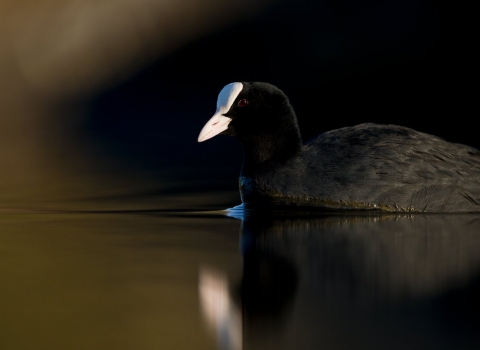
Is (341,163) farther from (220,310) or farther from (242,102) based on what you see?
(220,310)

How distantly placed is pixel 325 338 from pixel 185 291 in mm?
1039

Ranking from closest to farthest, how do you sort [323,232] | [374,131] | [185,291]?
[185,291] < [323,232] < [374,131]

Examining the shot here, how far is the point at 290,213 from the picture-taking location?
6.82 metres

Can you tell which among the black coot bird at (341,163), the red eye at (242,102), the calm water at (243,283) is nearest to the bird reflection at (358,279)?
the calm water at (243,283)

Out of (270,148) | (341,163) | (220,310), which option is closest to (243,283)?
(220,310)

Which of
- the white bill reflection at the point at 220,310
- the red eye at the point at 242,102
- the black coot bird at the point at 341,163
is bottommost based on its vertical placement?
the white bill reflection at the point at 220,310

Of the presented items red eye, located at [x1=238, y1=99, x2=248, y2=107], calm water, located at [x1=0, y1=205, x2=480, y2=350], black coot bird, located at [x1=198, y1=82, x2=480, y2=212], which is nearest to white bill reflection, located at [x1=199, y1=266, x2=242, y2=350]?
calm water, located at [x1=0, y1=205, x2=480, y2=350]

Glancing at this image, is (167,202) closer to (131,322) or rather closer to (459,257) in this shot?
(459,257)

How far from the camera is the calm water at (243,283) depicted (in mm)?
3424

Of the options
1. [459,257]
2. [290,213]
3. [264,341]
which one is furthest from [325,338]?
[290,213]

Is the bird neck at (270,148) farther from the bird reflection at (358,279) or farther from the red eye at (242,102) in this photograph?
the bird reflection at (358,279)

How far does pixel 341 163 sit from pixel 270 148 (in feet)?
2.29

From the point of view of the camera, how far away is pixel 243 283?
4.37 meters

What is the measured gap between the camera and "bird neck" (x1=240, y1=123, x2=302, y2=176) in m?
7.48
